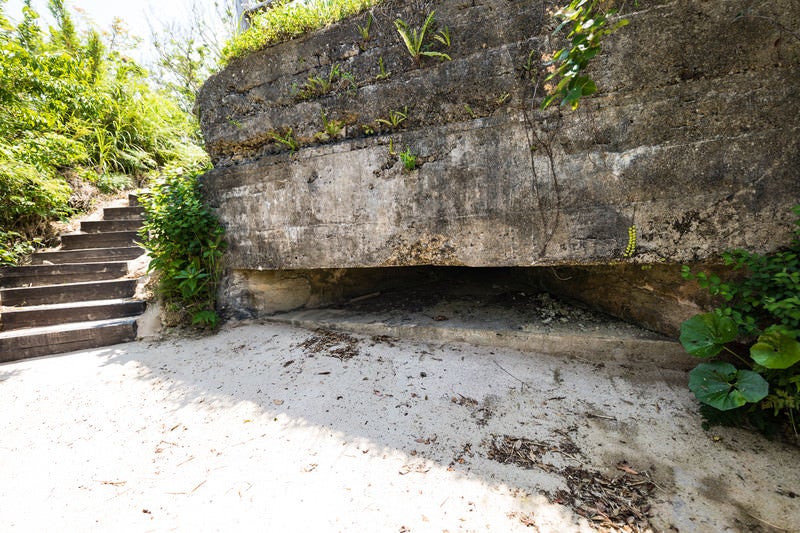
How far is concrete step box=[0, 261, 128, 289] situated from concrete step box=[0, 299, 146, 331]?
1.56 ft

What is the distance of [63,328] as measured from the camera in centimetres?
332

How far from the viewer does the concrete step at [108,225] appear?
473 centimetres

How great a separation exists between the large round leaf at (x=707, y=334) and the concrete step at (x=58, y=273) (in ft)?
19.8

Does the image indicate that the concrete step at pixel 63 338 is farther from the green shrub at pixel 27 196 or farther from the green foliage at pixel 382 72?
the green foliage at pixel 382 72

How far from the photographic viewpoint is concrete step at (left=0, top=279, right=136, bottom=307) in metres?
3.68

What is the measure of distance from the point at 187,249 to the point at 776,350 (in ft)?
15.2

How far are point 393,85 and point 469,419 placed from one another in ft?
8.90

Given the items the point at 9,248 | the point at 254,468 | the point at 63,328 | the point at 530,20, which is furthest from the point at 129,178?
the point at 530,20

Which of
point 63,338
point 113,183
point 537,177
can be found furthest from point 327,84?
point 113,183

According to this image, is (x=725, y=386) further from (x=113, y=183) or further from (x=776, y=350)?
(x=113, y=183)

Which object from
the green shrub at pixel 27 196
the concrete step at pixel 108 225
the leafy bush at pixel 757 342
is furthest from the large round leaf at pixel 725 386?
the green shrub at pixel 27 196

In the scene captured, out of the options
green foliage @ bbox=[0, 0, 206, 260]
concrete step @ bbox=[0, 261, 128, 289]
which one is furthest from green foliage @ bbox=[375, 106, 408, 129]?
concrete step @ bbox=[0, 261, 128, 289]

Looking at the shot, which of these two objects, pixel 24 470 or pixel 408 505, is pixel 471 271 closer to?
pixel 408 505

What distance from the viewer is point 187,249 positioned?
3.30 m
